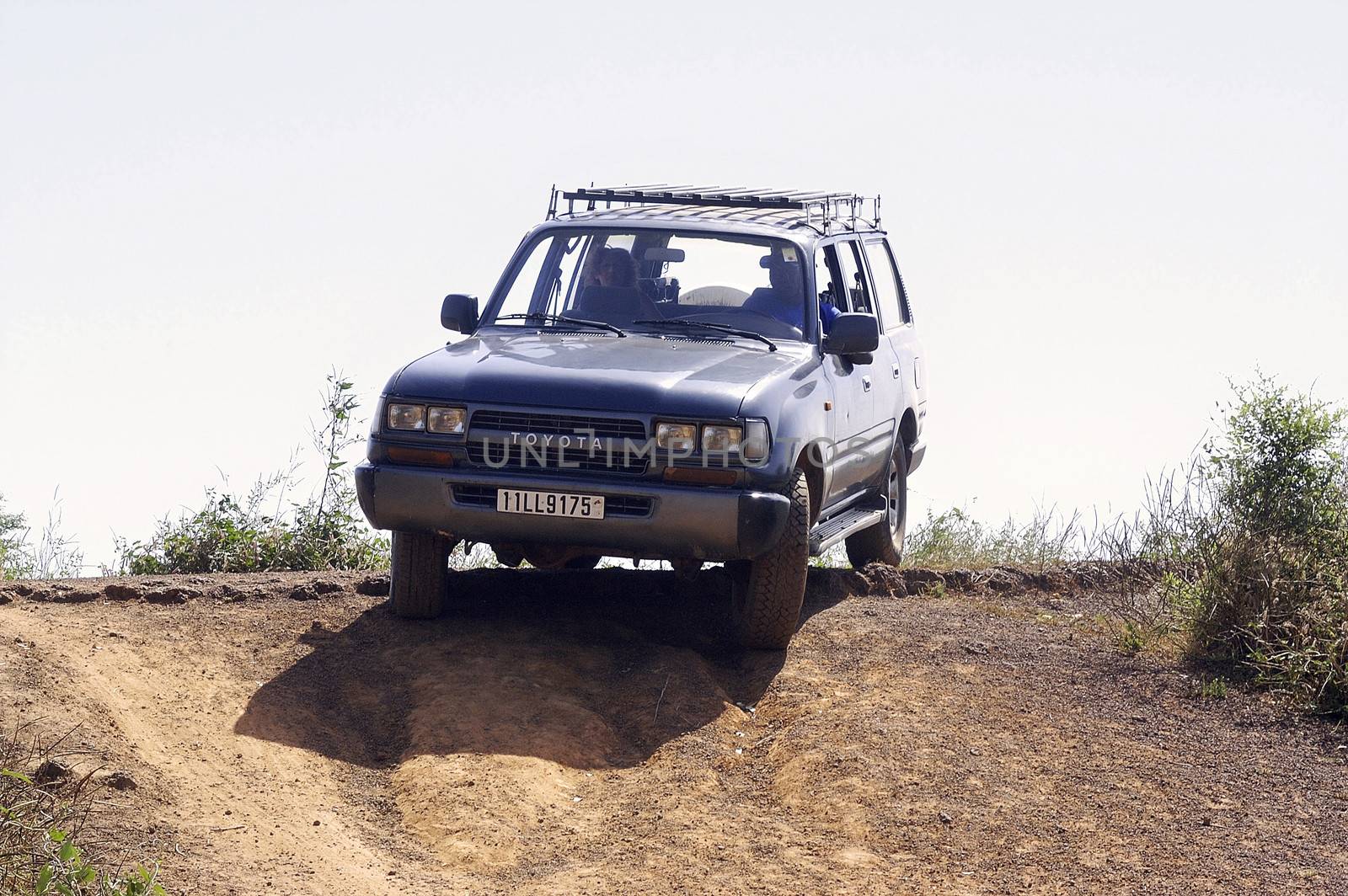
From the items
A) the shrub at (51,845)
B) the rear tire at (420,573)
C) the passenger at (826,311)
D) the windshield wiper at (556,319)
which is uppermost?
the passenger at (826,311)

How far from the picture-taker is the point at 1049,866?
502cm

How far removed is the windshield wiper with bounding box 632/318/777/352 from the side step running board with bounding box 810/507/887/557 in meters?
0.96

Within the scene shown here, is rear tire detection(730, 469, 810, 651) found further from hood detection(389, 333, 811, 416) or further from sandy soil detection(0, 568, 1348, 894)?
hood detection(389, 333, 811, 416)

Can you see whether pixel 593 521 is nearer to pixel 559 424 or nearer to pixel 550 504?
pixel 550 504

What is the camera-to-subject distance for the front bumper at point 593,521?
258 inches

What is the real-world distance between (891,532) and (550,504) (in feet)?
11.5

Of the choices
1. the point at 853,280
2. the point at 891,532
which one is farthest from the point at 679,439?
the point at 891,532

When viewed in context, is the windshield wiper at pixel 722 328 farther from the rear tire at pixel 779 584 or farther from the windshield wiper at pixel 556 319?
the rear tire at pixel 779 584

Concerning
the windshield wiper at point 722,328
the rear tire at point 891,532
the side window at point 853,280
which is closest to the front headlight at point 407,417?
the windshield wiper at point 722,328

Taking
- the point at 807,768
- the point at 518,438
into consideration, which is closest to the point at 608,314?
the point at 518,438

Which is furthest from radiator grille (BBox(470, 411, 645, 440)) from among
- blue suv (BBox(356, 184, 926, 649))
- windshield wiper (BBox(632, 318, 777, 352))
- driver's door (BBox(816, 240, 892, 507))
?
driver's door (BBox(816, 240, 892, 507))

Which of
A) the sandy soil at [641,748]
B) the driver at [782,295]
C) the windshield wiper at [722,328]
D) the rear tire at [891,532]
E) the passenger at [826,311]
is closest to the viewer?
the sandy soil at [641,748]

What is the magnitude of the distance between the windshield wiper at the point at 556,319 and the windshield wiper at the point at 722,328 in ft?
0.58

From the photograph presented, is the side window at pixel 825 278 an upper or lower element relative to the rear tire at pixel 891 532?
upper
